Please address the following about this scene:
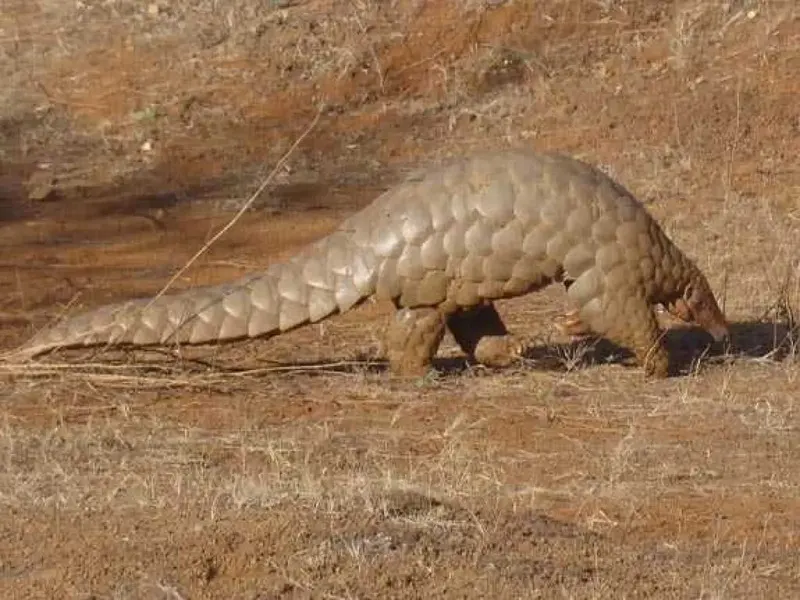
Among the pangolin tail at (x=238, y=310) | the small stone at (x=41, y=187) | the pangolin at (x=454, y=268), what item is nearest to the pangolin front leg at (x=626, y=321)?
the pangolin at (x=454, y=268)

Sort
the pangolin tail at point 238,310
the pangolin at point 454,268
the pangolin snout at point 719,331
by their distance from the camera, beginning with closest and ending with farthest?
the pangolin at point 454,268 < the pangolin tail at point 238,310 < the pangolin snout at point 719,331

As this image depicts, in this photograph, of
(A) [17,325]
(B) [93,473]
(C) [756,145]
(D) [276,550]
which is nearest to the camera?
(D) [276,550]

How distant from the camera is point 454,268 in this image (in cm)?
844

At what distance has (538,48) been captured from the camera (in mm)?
16016

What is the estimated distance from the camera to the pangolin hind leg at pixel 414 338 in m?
8.68

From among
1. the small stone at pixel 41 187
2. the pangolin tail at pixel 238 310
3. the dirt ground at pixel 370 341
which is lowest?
the small stone at pixel 41 187

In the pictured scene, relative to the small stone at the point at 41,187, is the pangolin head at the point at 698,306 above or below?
above

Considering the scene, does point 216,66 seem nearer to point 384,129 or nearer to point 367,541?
point 384,129

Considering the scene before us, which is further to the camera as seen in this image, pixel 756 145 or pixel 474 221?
pixel 756 145

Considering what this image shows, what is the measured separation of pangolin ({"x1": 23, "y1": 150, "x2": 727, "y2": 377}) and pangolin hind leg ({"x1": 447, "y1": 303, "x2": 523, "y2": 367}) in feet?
1.10

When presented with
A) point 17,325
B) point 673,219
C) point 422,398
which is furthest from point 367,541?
point 673,219

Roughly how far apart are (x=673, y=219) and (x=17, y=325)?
172 inches

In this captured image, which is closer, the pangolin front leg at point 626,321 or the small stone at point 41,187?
the pangolin front leg at point 626,321

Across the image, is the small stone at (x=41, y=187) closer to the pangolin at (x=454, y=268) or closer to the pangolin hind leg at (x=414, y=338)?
the pangolin at (x=454, y=268)
